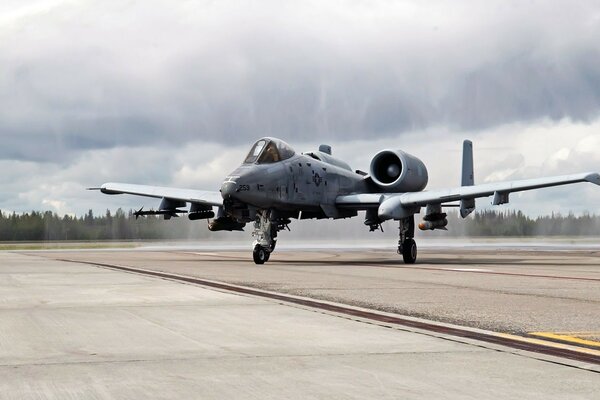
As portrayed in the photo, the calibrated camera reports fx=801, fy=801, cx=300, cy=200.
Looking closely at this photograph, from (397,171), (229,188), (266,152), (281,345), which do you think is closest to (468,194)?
(397,171)

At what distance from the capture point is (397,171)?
1391 inches

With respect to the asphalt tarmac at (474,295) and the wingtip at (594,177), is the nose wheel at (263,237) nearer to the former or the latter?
the asphalt tarmac at (474,295)

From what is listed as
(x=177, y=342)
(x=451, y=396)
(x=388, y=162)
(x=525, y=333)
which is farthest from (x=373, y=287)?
(x=388, y=162)

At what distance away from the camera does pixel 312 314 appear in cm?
1108

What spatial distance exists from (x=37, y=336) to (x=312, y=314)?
3.83m

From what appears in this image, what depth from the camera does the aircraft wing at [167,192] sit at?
3375 cm

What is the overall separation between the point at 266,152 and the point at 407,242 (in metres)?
6.53

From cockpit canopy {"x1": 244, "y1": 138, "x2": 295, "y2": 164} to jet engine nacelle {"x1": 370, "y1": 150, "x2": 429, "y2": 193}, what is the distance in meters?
6.41

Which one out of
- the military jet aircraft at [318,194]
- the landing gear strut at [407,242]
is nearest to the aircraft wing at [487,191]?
the military jet aircraft at [318,194]

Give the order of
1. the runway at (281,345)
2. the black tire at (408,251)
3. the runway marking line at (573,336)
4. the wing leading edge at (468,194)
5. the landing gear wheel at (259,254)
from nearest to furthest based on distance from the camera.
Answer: the runway at (281,345), the runway marking line at (573,336), the landing gear wheel at (259,254), the wing leading edge at (468,194), the black tire at (408,251)

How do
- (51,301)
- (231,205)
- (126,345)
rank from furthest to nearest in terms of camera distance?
1. (231,205)
2. (51,301)
3. (126,345)

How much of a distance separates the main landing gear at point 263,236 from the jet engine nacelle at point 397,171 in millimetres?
6742

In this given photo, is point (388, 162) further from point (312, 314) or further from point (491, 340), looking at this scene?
point (491, 340)

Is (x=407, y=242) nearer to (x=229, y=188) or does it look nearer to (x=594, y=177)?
(x=594, y=177)
